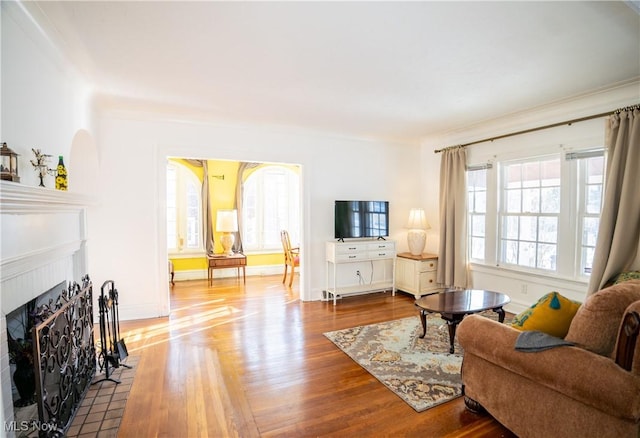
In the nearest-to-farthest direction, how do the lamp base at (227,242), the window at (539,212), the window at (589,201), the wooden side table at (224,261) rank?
the window at (589,201) → the window at (539,212) → the wooden side table at (224,261) → the lamp base at (227,242)

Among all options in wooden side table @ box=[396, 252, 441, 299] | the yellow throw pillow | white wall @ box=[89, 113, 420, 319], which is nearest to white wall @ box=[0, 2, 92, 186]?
white wall @ box=[89, 113, 420, 319]

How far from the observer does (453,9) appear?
1.99 metres

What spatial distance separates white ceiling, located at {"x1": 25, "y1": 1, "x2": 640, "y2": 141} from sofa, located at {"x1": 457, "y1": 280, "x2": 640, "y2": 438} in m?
1.77

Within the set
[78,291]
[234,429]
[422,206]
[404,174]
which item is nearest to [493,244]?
[422,206]

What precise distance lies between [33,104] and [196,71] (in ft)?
3.94

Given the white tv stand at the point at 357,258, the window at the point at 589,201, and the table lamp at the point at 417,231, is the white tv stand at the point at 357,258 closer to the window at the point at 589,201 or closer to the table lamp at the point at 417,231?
the table lamp at the point at 417,231

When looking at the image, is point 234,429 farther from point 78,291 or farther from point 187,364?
point 78,291

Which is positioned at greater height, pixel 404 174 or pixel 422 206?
pixel 404 174

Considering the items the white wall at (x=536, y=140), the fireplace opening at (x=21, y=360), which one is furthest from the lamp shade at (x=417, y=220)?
the fireplace opening at (x=21, y=360)

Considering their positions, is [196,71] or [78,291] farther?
[196,71]

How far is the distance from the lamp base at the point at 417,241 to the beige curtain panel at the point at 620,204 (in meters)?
2.31

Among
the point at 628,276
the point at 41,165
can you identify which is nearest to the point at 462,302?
the point at 628,276

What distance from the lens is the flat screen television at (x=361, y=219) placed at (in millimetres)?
5070

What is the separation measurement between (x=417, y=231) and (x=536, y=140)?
206cm
